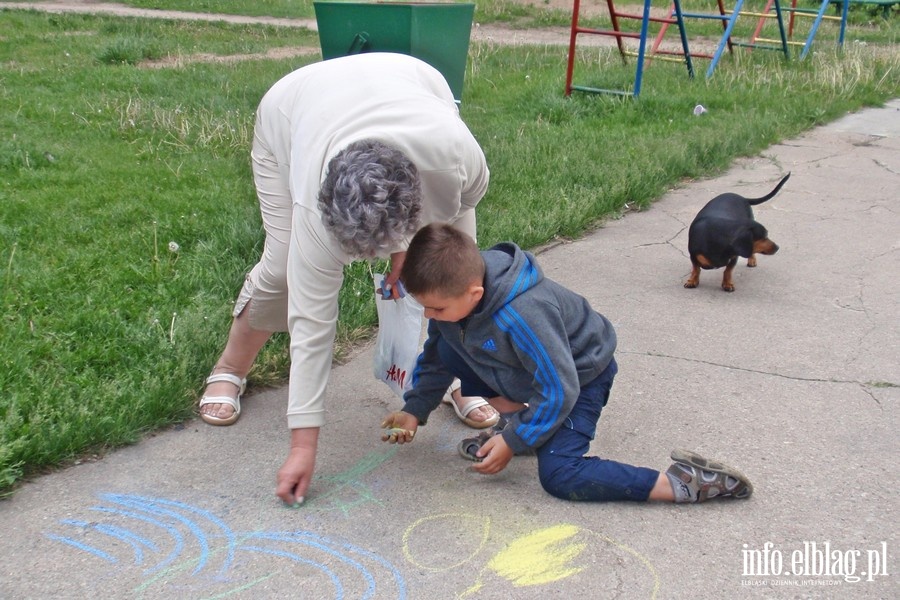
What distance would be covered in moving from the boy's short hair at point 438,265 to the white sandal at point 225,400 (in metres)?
1.03

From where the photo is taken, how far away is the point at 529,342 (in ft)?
8.34

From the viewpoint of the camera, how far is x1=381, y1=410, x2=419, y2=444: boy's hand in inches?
114

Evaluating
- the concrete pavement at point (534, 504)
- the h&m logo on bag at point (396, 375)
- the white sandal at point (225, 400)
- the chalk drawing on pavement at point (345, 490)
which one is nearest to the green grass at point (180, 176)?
the white sandal at point (225, 400)

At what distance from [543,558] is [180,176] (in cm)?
383

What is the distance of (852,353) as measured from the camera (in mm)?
3703

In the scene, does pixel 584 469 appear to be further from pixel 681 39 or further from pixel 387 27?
pixel 681 39

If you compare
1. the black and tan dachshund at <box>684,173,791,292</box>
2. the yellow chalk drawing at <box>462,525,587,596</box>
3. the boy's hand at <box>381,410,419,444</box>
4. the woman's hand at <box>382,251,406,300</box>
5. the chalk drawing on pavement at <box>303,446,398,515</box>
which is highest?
the woman's hand at <box>382,251,406,300</box>

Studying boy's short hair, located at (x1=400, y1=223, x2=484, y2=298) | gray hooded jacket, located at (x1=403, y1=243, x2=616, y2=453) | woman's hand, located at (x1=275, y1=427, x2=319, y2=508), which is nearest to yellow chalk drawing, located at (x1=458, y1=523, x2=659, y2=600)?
gray hooded jacket, located at (x1=403, y1=243, x2=616, y2=453)

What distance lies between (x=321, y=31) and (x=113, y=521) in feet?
10.8

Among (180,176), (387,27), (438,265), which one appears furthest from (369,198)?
(180,176)

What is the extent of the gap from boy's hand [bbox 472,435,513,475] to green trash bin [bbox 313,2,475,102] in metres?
3.03

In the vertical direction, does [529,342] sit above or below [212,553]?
above

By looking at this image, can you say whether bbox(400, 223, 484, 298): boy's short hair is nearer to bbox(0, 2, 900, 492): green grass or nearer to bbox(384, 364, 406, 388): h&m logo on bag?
bbox(384, 364, 406, 388): h&m logo on bag

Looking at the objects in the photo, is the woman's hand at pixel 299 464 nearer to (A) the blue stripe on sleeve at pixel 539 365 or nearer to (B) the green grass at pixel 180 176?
(A) the blue stripe on sleeve at pixel 539 365
